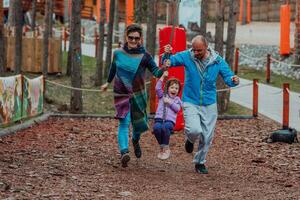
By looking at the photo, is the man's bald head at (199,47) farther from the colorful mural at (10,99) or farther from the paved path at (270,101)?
the paved path at (270,101)

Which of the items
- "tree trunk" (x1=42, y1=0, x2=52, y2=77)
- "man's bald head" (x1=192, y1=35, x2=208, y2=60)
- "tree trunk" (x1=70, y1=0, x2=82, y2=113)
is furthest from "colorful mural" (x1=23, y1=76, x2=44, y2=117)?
"tree trunk" (x1=42, y1=0, x2=52, y2=77)

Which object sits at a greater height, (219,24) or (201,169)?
(219,24)

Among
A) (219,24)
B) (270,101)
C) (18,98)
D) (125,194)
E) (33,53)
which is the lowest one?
(270,101)

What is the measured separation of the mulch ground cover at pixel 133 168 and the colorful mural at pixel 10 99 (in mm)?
367

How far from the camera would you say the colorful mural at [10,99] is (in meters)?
12.3

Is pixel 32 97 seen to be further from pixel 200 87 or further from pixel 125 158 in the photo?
pixel 200 87

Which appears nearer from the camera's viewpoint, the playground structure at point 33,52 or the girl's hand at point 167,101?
the girl's hand at point 167,101

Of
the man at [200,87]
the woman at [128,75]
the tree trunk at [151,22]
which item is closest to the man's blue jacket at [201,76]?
the man at [200,87]

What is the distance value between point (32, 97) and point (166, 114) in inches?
183

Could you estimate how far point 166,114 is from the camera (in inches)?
413

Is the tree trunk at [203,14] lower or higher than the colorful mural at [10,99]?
higher

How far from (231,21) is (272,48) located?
17.7 meters

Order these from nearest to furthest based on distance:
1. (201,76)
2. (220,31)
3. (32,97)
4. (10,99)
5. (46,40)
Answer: (201,76) → (10,99) → (32,97) → (220,31) → (46,40)

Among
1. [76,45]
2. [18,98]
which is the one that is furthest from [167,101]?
[76,45]
